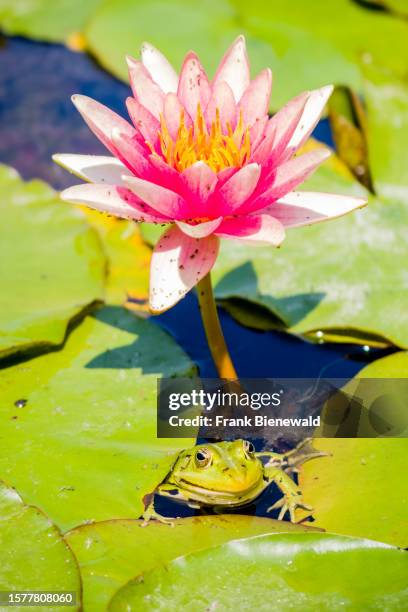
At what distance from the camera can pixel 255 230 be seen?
230 centimetres

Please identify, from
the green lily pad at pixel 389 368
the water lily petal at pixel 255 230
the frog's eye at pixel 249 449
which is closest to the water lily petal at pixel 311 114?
the water lily petal at pixel 255 230

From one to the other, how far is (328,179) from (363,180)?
1.28ft

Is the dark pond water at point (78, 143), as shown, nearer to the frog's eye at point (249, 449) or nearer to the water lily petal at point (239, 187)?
the frog's eye at point (249, 449)

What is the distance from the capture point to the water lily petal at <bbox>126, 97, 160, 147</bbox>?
2.34 meters

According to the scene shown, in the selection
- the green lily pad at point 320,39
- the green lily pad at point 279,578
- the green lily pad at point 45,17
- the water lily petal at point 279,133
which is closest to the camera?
the green lily pad at point 279,578

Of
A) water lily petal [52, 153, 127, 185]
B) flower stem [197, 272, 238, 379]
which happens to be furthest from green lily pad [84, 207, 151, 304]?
water lily petal [52, 153, 127, 185]

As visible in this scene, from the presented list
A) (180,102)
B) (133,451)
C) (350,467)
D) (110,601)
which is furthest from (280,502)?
(180,102)

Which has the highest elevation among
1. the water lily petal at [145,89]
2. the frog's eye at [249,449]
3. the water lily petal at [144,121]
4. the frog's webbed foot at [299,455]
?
the water lily petal at [145,89]

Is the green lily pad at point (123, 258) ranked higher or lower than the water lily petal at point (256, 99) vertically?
lower

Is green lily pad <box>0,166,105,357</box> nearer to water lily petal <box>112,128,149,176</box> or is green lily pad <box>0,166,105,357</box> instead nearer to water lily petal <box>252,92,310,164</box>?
water lily petal <box>112,128,149,176</box>

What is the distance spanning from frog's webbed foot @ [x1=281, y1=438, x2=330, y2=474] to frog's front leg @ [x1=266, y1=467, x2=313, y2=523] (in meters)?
0.05

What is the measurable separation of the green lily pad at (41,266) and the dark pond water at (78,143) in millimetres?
420

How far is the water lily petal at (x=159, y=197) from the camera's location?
2170mm

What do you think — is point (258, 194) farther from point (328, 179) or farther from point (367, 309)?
point (328, 179)
